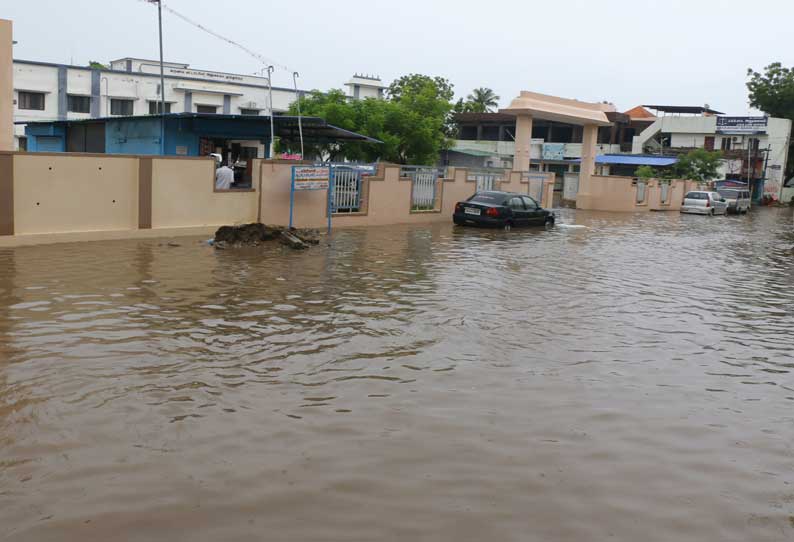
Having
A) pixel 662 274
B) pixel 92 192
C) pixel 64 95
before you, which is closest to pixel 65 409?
pixel 92 192

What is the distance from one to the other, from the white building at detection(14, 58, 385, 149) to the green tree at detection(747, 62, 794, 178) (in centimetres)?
4670

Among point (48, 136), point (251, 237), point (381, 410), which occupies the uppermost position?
point (48, 136)

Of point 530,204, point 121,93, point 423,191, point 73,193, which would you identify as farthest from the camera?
point 121,93

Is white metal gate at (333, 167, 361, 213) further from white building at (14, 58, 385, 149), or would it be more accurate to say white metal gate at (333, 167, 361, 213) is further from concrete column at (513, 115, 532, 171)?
white building at (14, 58, 385, 149)

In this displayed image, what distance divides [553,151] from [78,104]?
133ft

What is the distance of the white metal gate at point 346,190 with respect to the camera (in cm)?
2358

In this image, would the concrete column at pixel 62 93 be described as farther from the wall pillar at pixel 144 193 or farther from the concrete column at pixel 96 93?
the wall pillar at pixel 144 193

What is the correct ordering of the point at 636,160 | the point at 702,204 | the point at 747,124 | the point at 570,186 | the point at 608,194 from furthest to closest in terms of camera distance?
the point at 747,124 < the point at 636,160 < the point at 570,186 < the point at 608,194 < the point at 702,204

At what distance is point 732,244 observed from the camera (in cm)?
2536

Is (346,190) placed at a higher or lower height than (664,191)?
lower

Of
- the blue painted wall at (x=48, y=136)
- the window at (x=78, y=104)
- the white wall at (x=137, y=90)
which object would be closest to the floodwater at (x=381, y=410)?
the blue painted wall at (x=48, y=136)

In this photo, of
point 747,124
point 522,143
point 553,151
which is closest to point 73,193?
point 522,143

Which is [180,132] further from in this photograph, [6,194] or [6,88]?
[6,194]

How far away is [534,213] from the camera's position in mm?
27109
